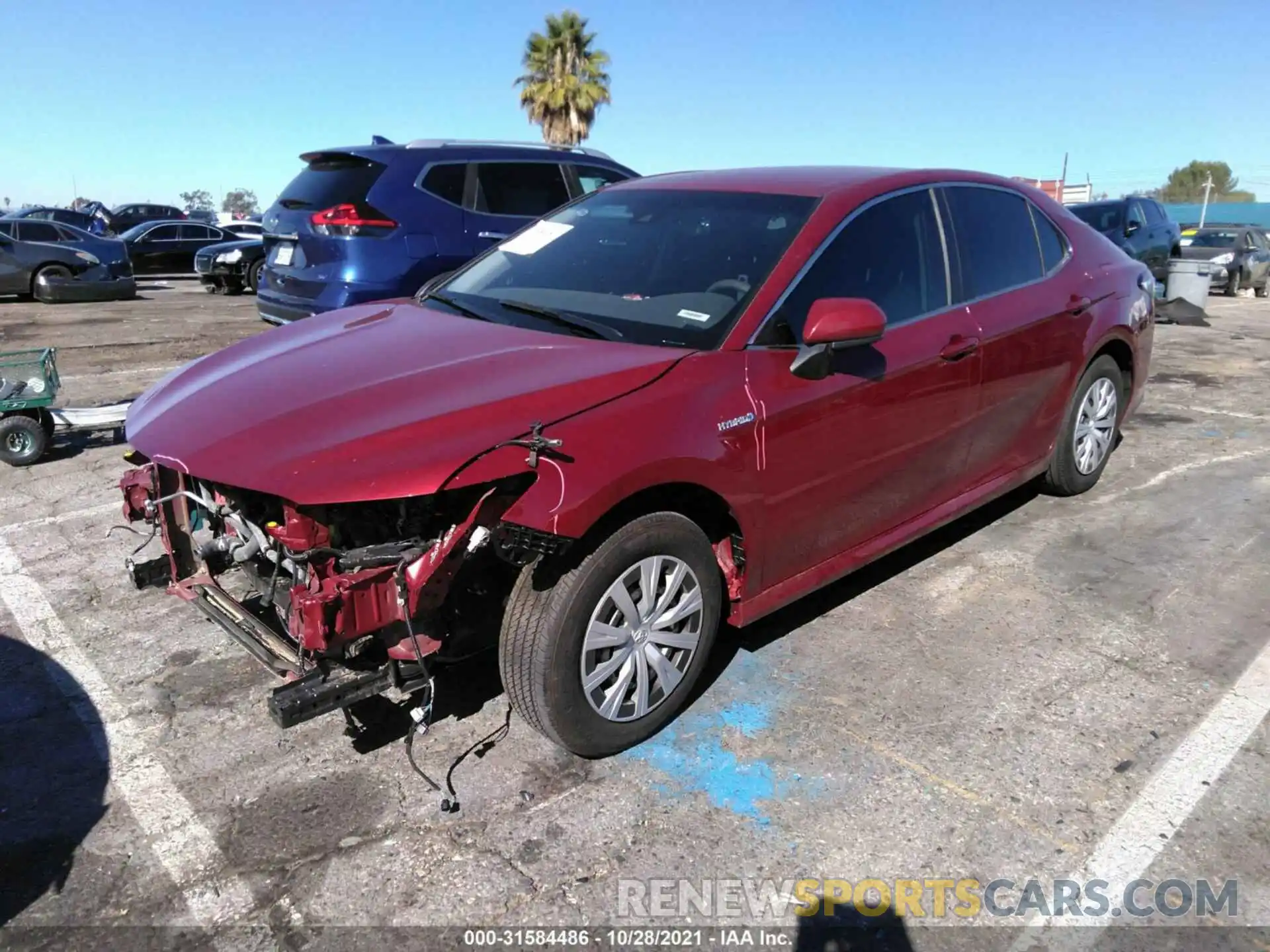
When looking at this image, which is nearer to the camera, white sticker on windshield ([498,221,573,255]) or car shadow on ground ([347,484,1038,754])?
car shadow on ground ([347,484,1038,754])

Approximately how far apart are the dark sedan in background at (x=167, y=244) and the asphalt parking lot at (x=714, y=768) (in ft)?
61.4

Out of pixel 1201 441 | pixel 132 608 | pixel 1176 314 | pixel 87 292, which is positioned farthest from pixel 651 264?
pixel 87 292

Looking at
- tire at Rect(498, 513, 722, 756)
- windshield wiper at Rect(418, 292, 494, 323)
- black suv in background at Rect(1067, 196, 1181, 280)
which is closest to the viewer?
tire at Rect(498, 513, 722, 756)

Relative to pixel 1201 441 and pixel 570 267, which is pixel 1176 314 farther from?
pixel 570 267

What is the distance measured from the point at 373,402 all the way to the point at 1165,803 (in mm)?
2619

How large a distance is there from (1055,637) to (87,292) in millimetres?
15712

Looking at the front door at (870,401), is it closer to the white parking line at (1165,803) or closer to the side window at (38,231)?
the white parking line at (1165,803)

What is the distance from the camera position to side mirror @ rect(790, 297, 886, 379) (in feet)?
10.1

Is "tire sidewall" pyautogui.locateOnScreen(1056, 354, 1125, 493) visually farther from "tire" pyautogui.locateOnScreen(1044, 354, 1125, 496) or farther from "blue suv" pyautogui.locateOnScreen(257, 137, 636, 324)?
"blue suv" pyautogui.locateOnScreen(257, 137, 636, 324)

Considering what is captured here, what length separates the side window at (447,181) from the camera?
6785mm

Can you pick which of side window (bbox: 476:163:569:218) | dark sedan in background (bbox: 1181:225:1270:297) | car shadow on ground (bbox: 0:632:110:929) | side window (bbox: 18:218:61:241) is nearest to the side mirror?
car shadow on ground (bbox: 0:632:110:929)

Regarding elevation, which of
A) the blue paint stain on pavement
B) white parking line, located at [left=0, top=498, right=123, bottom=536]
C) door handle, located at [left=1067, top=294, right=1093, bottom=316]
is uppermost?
door handle, located at [left=1067, top=294, right=1093, bottom=316]

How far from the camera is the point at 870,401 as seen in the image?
342cm

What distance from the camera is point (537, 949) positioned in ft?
7.41
